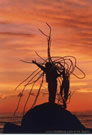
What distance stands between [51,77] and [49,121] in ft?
2.94

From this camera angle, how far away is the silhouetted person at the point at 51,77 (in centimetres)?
967

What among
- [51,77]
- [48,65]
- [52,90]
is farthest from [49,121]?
[48,65]

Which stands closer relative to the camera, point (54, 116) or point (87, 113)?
point (54, 116)

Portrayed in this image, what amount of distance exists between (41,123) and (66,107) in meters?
0.63

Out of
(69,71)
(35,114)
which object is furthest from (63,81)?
(35,114)

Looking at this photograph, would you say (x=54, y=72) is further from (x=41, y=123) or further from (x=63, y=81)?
(x=41, y=123)

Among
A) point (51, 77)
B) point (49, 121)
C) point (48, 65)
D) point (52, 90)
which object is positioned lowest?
point (49, 121)

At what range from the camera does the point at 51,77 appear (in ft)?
31.9

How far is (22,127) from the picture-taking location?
9.59 m

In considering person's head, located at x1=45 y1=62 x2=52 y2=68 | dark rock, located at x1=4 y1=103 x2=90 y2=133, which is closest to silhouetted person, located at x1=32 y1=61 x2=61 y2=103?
person's head, located at x1=45 y1=62 x2=52 y2=68

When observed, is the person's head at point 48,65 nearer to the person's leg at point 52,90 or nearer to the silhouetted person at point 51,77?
the silhouetted person at point 51,77

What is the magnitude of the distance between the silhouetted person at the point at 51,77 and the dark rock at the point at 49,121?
0.24 metres

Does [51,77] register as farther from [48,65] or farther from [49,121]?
[49,121]

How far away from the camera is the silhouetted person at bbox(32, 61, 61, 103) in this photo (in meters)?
9.67
